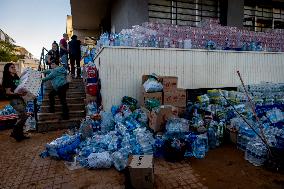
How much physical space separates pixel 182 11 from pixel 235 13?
9.52 ft

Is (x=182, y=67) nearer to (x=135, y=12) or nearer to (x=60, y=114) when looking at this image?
(x=135, y=12)

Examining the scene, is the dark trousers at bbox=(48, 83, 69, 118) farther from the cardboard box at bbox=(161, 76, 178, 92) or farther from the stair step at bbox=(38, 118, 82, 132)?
the cardboard box at bbox=(161, 76, 178, 92)

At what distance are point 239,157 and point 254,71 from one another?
18.4 ft

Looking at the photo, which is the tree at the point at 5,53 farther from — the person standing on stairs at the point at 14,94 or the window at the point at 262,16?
the window at the point at 262,16

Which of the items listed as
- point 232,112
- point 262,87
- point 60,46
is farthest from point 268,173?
point 60,46

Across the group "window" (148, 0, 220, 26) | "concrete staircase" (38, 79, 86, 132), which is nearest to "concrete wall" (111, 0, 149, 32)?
"window" (148, 0, 220, 26)

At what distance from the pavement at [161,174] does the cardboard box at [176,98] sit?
6.67 ft

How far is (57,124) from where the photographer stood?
26.0ft

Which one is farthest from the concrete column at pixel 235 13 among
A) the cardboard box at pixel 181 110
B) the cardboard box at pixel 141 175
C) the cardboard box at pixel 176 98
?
the cardboard box at pixel 141 175

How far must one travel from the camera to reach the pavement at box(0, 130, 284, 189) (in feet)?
13.9

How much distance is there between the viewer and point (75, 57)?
11.5 m

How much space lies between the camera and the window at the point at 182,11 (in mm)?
10398

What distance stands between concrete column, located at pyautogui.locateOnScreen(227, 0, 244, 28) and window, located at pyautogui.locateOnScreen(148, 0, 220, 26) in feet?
1.86

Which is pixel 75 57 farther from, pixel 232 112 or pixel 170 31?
pixel 232 112
